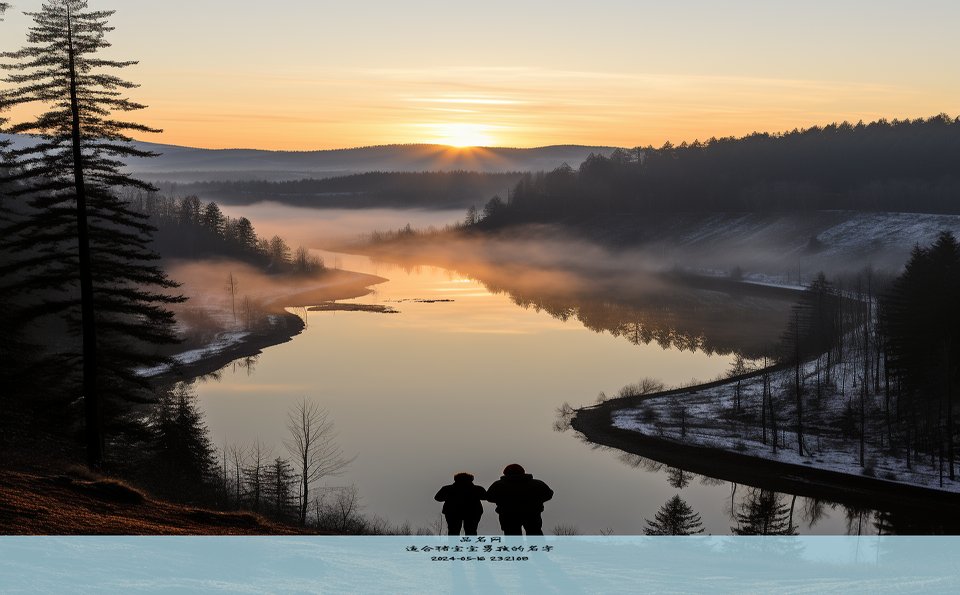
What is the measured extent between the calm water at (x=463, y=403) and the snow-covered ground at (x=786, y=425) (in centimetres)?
617

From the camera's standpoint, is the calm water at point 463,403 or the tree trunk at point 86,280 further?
the calm water at point 463,403

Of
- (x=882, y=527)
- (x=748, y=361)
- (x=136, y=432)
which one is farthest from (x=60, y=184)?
(x=748, y=361)

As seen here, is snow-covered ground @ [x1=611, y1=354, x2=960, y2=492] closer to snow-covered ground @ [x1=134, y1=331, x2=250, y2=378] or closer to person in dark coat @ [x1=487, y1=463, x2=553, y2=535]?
snow-covered ground @ [x1=134, y1=331, x2=250, y2=378]

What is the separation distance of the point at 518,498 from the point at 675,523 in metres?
31.8

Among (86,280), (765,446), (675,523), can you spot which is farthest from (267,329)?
(86,280)

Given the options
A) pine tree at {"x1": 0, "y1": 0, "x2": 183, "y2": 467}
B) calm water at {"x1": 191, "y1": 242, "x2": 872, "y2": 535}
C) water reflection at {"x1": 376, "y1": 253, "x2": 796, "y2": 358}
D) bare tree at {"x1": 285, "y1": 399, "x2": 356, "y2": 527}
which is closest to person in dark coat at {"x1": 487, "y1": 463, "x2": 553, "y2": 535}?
pine tree at {"x1": 0, "y1": 0, "x2": 183, "y2": 467}

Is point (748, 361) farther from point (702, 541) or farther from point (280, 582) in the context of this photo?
point (280, 582)

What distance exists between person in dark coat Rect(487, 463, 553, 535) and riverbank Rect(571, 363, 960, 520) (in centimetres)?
4122

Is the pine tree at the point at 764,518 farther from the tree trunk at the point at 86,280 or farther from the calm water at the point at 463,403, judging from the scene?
the tree trunk at the point at 86,280

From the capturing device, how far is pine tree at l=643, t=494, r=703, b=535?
1713 inches

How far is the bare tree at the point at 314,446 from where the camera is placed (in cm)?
5263

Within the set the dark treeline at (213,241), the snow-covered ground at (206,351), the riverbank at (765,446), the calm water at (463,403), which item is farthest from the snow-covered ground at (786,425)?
the dark treeline at (213,241)

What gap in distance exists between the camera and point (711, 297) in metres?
158

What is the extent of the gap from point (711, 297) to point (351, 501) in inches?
4792
